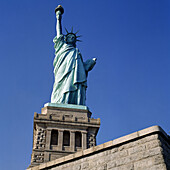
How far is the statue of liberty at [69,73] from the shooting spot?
3161 centimetres

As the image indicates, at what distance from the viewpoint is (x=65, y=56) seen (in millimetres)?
33875

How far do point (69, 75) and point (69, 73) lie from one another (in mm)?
246

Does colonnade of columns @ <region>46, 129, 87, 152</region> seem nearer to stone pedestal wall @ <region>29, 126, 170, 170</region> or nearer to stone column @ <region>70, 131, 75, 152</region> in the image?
stone column @ <region>70, 131, 75, 152</region>

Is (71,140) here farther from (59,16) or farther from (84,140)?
(59,16)

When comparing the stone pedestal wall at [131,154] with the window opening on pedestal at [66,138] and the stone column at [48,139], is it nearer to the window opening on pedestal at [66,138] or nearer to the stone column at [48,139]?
the stone column at [48,139]

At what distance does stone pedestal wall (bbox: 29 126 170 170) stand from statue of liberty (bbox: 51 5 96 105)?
22.4 m

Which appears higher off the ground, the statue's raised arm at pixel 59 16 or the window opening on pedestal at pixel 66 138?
the statue's raised arm at pixel 59 16

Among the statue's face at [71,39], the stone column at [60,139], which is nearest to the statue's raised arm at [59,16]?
the statue's face at [71,39]

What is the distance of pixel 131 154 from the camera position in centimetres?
773

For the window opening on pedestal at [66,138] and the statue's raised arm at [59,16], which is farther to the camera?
the statue's raised arm at [59,16]

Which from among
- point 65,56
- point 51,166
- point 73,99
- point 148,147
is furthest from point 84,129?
point 148,147

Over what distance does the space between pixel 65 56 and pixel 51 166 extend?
25.4 m

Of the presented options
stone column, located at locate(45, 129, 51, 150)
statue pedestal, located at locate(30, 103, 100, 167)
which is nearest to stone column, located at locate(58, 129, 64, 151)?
statue pedestal, located at locate(30, 103, 100, 167)

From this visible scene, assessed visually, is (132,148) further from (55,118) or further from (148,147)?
(55,118)
